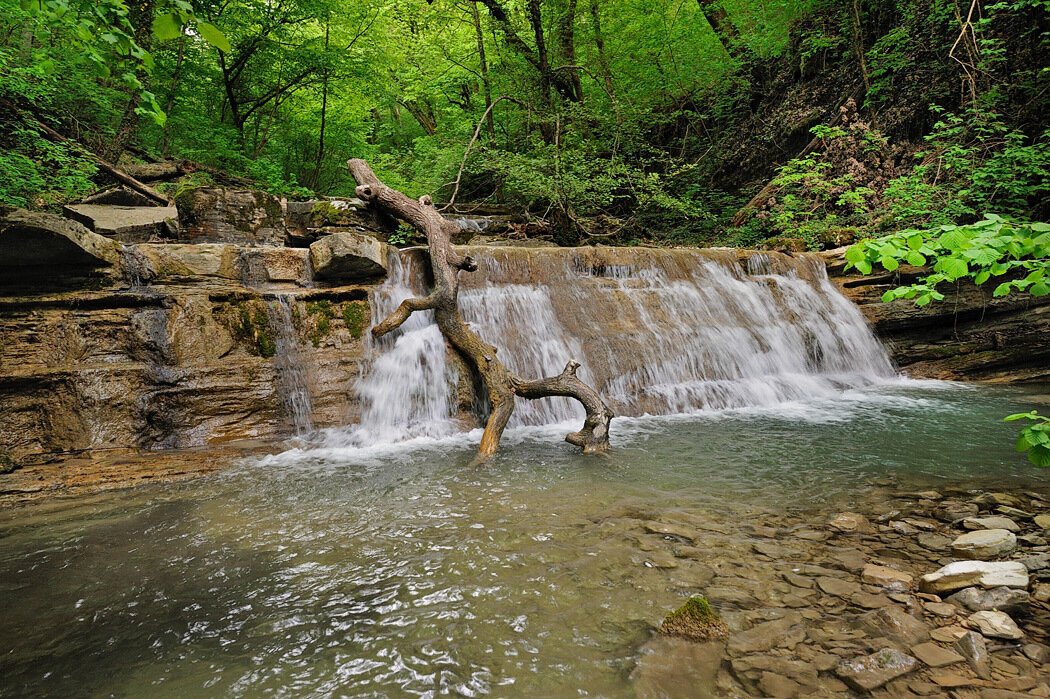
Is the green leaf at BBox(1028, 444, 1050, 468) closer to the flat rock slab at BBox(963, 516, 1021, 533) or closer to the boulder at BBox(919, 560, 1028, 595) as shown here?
the boulder at BBox(919, 560, 1028, 595)

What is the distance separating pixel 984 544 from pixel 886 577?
1.96 feet

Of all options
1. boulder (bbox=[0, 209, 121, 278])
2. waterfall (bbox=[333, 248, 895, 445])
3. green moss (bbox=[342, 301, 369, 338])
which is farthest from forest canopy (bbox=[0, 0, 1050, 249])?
green moss (bbox=[342, 301, 369, 338])

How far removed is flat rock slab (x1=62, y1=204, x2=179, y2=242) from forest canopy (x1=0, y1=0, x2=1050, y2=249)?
53 cm

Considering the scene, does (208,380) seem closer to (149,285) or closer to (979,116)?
(149,285)

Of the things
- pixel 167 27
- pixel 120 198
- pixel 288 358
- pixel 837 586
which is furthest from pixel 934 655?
pixel 120 198

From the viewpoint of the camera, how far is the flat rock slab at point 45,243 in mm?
4242

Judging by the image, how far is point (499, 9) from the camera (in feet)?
40.1

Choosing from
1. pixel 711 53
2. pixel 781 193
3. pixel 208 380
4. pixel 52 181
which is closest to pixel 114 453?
pixel 208 380

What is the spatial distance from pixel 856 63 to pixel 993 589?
14.9m

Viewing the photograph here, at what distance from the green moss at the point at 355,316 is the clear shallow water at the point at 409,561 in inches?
67.4

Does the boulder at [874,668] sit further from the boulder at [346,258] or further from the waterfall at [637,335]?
the boulder at [346,258]

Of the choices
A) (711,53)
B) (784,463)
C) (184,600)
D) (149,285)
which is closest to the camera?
(184,600)

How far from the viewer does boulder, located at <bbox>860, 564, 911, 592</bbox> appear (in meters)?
2.08

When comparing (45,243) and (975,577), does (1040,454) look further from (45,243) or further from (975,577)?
(45,243)
